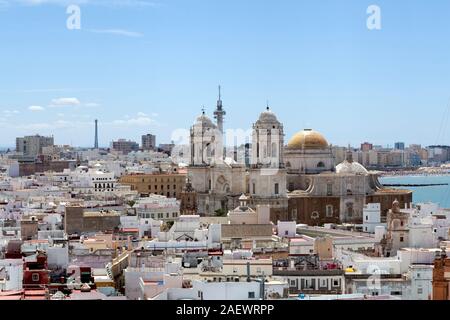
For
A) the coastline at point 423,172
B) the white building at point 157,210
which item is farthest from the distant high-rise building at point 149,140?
the coastline at point 423,172

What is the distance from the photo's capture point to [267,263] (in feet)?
19.3

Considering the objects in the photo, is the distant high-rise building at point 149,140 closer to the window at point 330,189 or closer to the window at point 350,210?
the window at point 330,189

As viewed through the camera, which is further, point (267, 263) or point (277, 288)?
point (267, 263)

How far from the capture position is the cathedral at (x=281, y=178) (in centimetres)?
1166

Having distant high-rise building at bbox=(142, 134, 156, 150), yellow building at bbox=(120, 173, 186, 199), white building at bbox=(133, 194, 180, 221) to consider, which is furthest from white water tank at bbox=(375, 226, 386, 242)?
yellow building at bbox=(120, 173, 186, 199)

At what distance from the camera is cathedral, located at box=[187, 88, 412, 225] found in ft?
38.3

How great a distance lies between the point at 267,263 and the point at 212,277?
793 millimetres

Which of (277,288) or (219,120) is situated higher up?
(219,120)

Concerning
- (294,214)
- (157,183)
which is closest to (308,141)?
(294,214)

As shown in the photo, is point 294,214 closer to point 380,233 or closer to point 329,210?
point 329,210

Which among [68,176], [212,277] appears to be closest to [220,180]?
[68,176]

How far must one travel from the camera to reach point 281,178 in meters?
11.7
